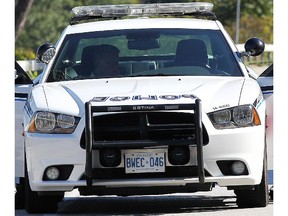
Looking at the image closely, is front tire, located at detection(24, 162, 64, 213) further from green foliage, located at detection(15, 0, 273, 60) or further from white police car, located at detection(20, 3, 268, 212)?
green foliage, located at detection(15, 0, 273, 60)

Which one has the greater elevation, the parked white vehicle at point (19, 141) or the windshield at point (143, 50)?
the windshield at point (143, 50)

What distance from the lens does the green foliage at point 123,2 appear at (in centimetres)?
7744

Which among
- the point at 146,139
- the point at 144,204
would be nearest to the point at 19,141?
the point at 144,204

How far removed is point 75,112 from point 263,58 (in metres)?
44.5

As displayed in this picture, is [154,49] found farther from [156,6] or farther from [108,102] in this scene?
[108,102]

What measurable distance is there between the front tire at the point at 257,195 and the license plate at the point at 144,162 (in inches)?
37.8

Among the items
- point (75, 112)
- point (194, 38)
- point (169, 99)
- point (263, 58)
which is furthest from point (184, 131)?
point (263, 58)

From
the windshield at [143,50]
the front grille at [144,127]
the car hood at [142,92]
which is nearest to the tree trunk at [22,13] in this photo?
the windshield at [143,50]

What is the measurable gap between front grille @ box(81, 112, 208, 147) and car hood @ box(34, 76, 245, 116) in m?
0.12

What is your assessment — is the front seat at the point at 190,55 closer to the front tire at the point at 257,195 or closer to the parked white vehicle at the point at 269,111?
the parked white vehicle at the point at 269,111

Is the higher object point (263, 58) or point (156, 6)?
point (156, 6)

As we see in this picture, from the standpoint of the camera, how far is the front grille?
938 cm

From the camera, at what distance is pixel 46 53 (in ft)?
35.7

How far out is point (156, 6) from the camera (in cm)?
1164
